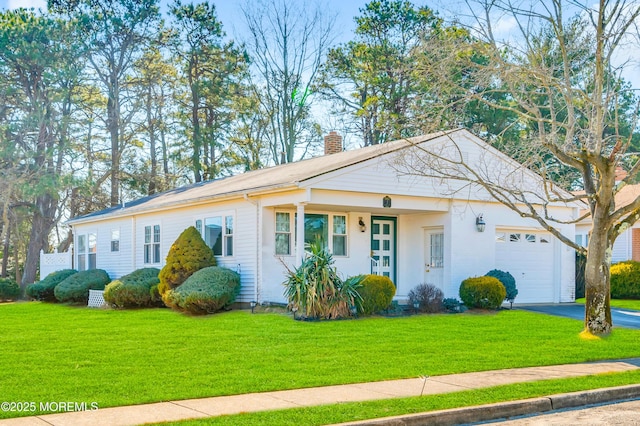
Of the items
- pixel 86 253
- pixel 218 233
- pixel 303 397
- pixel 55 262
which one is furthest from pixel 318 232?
pixel 55 262

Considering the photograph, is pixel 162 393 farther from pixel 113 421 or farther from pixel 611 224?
pixel 611 224

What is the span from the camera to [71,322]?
17156 millimetres

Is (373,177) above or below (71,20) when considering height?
below

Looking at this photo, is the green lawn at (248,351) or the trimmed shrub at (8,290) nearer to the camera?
the green lawn at (248,351)

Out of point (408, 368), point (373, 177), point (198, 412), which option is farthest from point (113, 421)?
point (373, 177)

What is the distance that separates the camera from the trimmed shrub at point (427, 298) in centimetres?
1905

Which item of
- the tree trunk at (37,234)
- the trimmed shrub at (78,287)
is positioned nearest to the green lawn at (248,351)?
the trimmed shrub at (78,287)

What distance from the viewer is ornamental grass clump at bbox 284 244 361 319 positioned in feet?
55.2

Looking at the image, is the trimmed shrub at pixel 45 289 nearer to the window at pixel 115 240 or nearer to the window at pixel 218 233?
the window at pixel 115 240

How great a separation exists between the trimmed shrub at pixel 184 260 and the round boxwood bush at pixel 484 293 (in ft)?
23.7

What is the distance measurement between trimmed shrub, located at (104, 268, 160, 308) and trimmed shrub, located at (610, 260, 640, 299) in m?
16.1

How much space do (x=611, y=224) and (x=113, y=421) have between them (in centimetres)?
1050

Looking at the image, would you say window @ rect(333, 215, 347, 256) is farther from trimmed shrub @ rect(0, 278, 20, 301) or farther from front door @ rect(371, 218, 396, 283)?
trimmed shrub @ rect(0, 278, 20, 301)

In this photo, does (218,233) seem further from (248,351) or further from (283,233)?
(248,351)
